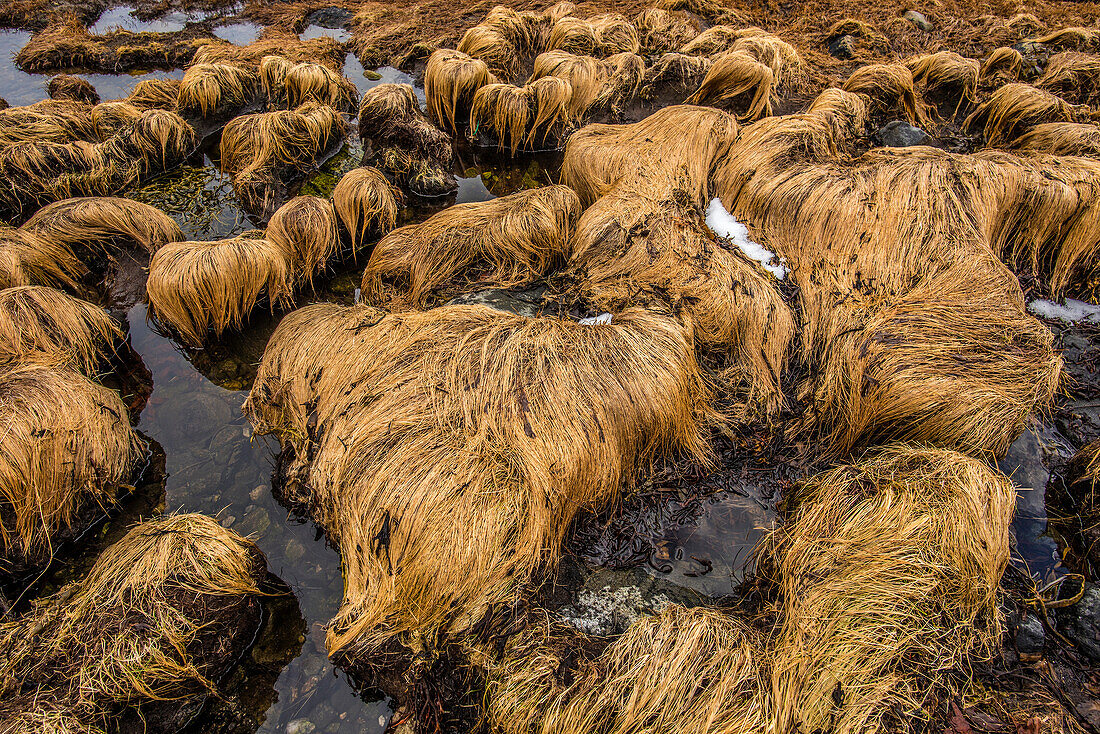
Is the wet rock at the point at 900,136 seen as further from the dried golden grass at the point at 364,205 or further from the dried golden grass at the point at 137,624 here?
the dried golden grass at the point at 137,624

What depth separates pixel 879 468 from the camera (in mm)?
3109

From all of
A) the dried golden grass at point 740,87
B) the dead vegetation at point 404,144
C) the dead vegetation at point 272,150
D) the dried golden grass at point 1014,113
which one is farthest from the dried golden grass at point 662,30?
the dead vegetation at point 272,150

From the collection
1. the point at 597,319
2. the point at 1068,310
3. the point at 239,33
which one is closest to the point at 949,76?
the point at 1068,310

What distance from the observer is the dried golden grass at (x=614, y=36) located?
738 centimetres

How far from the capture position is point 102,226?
4.79m

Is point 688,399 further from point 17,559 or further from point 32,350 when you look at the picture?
point 32,350

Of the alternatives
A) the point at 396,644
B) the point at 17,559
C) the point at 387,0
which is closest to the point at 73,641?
the point at 17,559

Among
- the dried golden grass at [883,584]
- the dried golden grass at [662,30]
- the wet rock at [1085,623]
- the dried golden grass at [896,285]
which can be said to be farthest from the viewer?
the dried golden grass at [662,30]

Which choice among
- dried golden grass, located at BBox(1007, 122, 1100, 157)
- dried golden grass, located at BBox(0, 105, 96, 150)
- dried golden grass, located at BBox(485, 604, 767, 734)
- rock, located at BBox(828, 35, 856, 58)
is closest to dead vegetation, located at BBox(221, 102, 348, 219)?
dried golden grass, located at BBox(0, 105, 96, 150)

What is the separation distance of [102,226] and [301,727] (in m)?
4.92

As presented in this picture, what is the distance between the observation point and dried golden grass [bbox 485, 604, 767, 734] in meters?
2.40

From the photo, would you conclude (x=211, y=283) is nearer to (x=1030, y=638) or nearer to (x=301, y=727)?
(x=301, y=727)

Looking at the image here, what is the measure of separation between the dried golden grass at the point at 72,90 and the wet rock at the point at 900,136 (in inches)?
409

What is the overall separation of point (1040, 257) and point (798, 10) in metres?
6.44
